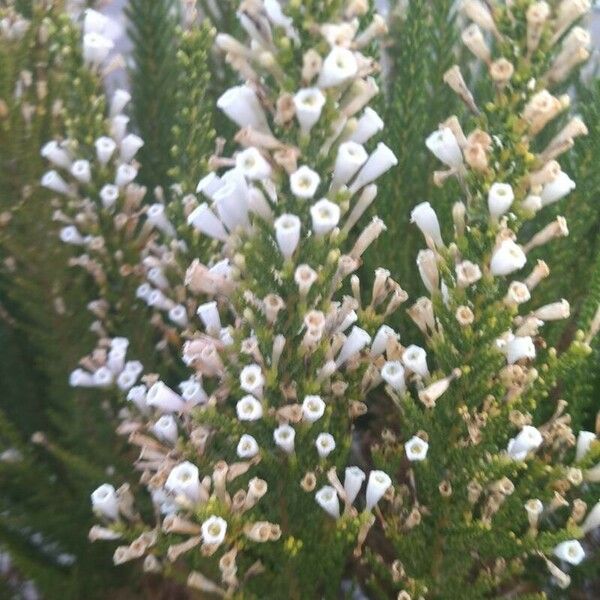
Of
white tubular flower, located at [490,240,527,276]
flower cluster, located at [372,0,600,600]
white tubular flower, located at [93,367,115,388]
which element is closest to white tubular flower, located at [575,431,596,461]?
flower cluster, located at [372,0,600,600]

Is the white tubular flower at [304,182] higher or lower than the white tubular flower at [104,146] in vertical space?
higher

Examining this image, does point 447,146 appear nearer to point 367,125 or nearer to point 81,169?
point 367,125

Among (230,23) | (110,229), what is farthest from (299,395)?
(230,23)

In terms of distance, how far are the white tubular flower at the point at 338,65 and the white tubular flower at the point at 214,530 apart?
149mm

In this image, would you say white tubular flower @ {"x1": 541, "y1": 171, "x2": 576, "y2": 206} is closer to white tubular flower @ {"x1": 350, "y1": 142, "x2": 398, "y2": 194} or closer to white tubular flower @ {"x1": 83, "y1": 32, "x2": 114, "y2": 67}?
white tubular flower @ {"x1": 350, "y1": 142, "x2": 398, "y2": 194}

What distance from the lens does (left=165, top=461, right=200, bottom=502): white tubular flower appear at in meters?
0.26

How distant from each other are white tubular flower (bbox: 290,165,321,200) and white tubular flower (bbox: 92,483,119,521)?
0.50 feet

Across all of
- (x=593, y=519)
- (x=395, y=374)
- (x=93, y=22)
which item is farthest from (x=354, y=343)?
(x=93, y=22)

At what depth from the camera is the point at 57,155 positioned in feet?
1.22

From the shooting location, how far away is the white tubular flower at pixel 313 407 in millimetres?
256

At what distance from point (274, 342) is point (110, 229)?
169 mm

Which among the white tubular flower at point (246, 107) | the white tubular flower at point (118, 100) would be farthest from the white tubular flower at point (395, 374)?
the white tubular flower at point (118, 100)

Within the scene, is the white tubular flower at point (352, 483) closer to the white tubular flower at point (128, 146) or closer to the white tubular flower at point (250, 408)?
the white tubular flower at point (250, 408)

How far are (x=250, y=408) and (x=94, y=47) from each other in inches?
8.4
